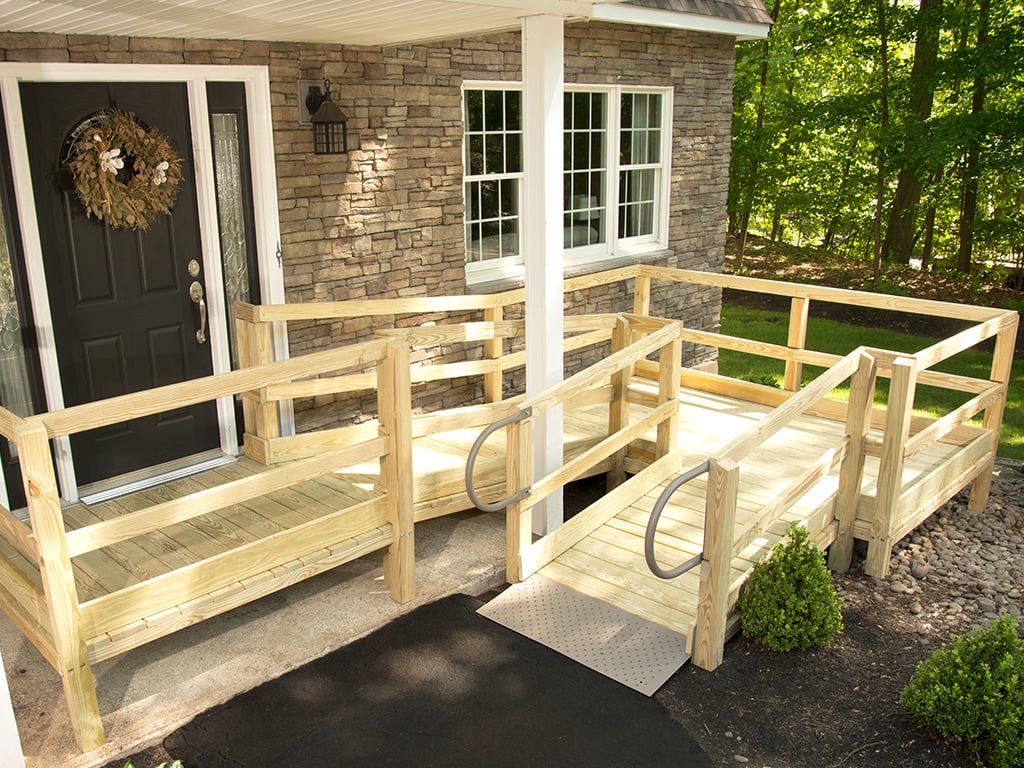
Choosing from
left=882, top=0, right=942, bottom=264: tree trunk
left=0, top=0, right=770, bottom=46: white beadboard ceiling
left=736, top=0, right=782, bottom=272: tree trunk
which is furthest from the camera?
left=736, top=0, right=782, bottom=272: tree trunk

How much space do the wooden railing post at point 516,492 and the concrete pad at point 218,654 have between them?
0.20 metres

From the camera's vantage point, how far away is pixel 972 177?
466 inches

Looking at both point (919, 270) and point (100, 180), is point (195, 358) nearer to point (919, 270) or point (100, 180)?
point (100, 180)

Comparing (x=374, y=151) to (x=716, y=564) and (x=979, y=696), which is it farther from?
(x=979, y=696)

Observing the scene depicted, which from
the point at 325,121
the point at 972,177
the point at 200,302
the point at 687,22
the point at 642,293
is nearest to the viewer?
the point at 200,302

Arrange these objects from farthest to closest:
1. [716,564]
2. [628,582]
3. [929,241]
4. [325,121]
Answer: [929,241] → [325,121] → [628,582] → [716,564]

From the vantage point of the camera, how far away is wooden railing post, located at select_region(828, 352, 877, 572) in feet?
16.8

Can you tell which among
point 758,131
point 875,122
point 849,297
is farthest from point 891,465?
point 758,131

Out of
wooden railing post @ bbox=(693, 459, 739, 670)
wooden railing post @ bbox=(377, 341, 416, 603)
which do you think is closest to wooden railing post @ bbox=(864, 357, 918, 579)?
wooden railing post @ bbox=(693, 459, 739, 670)

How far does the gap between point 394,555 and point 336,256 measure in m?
2.40

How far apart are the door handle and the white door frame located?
0.17 ft

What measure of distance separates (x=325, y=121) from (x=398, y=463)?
2526 millimetres

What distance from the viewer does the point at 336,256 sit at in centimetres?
620

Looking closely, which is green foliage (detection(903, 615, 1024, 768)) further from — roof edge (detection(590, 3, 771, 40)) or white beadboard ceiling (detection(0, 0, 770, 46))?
roof edge (detection(590, 3, 771, 40))
